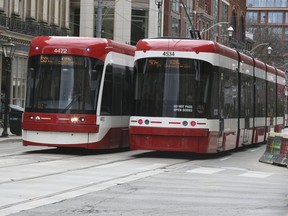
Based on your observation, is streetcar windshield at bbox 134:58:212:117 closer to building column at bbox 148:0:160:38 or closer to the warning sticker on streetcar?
the warning sticker on streetcar

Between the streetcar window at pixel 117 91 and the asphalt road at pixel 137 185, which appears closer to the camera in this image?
the asphalt road at pixel 137 185

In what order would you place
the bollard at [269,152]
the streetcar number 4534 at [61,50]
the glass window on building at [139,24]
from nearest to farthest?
1. the streetcar number 4534 at [61,50]
2. the bollard at [269,152]
3. the glass window on building at [139,24]

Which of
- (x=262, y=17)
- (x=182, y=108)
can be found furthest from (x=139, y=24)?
(x=262, y=17)

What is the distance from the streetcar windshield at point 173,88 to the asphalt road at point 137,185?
1456mm

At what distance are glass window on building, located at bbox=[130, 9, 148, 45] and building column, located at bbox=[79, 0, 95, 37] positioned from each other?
14.4 ft

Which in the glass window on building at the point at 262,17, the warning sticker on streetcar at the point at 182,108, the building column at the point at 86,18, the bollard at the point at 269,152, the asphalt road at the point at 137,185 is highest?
the glass window on building at the point at 262,17

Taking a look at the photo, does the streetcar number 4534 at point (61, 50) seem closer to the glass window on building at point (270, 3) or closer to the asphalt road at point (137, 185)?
the asphalt road at point (137, 185)

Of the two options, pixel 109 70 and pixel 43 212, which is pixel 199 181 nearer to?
pixel 43 212

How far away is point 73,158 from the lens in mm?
16984

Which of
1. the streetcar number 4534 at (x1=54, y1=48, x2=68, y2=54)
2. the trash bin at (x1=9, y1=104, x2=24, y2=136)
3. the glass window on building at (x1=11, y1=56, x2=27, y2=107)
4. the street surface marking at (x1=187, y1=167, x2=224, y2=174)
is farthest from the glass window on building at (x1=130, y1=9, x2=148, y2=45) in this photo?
the street surface marking at (x1=187, y1=167, x2=224, y2=174)

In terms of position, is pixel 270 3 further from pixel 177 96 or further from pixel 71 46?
pixel 177 96

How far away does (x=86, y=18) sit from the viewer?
174 feet

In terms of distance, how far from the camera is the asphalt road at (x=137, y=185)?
9.25 metres

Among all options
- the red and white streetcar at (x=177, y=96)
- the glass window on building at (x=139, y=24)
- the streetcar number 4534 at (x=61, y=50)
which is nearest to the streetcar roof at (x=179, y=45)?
the red and white streetcar at (x=177, y=96)
